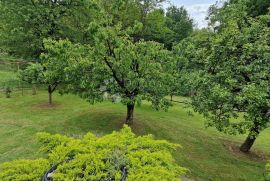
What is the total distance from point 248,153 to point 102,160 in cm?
1040

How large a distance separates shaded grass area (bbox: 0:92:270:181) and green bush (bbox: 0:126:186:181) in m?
4.30

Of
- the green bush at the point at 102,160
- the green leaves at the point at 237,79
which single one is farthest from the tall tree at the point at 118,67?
the green bush at the point at 102,160

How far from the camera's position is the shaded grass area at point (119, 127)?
11.8 metres

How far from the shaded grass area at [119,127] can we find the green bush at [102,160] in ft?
14.1

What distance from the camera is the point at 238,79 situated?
11.6 metres

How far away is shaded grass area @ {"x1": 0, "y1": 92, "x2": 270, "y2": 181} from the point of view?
1184 cm

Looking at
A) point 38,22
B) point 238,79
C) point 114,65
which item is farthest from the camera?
point 38,22

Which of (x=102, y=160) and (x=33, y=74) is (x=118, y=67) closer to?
(x=102, y=160)

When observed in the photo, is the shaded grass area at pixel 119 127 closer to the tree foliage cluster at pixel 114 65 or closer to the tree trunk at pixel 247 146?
the tree trunk at pixel 247 146

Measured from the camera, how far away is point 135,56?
12922 millimetres

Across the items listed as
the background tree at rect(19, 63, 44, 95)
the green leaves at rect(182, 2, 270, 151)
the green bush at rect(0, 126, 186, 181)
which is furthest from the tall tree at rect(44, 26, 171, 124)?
the green bush at rect(0, 126, 186, 181)

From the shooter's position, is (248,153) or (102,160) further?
(248,153)

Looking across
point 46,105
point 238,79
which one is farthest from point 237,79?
point 46,105

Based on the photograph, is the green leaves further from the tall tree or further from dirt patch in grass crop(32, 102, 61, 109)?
dirt patch in grass crop(32, 102, 61, 109)
